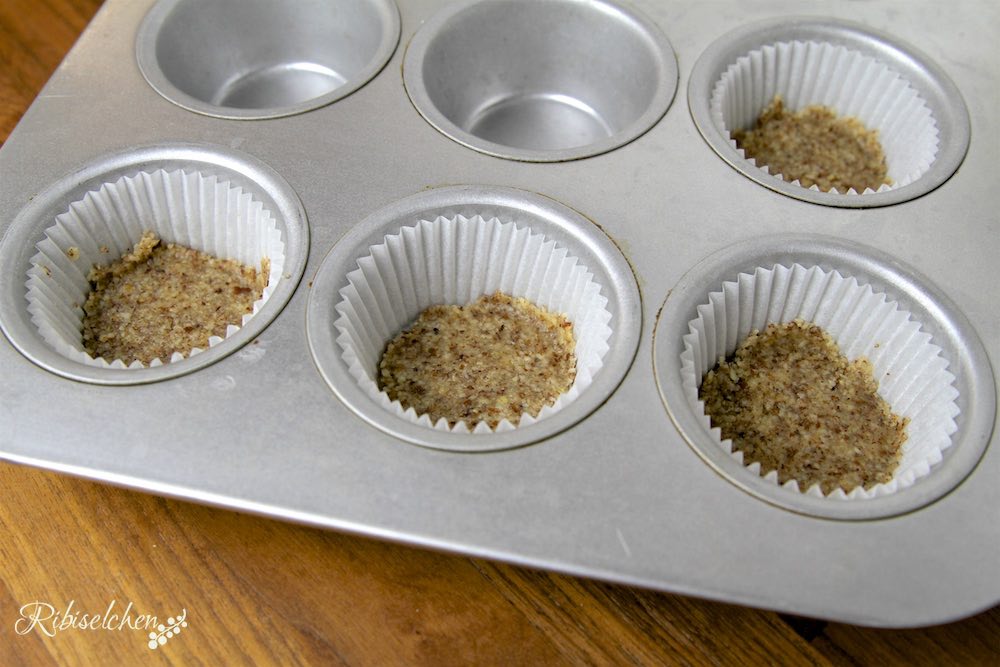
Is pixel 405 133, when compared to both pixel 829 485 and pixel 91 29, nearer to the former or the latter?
pixel 91 29

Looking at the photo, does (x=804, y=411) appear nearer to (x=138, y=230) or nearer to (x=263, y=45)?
(x=138, y=230)

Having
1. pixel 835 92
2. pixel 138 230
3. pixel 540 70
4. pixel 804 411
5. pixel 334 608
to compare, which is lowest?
pixel 334 608

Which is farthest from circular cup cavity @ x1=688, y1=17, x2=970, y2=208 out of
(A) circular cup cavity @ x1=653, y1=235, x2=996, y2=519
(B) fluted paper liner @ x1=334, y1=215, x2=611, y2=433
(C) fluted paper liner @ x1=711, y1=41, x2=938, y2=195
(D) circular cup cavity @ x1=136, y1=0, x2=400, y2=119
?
(D) circular cup cavity @ x1=136, y1=0, x2=400, y2=119

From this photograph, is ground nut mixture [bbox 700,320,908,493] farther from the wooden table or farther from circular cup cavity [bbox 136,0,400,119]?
circular cup cavity [bbox 136,0,400,119]

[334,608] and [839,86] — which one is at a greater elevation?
[839,86]

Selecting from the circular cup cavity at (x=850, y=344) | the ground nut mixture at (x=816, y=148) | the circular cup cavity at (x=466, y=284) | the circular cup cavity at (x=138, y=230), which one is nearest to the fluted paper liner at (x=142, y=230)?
the circular cup cavity at (x=138, y=230)

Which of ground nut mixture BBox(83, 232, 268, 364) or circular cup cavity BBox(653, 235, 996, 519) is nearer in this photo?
circular cup cavity BBox(653, 235, 996, 519)

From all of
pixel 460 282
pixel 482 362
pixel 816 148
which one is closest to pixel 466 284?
pixel 460 282
